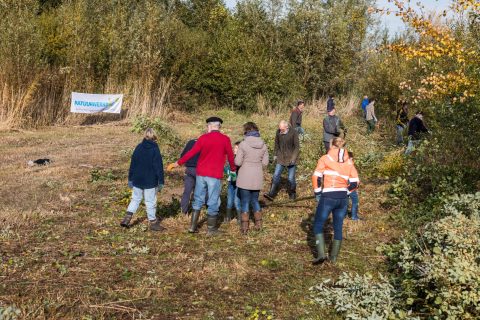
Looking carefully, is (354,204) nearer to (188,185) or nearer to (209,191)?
(209,191)

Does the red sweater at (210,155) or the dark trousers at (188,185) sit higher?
the red sweater at (210,155)

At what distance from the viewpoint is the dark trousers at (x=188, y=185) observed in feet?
30.1

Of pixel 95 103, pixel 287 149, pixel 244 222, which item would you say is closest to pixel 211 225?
pixel 244 222

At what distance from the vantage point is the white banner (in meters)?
22.8

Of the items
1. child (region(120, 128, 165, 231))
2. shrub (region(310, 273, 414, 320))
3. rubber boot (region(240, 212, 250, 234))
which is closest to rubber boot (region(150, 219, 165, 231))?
child (region(120, 128, 165, 231))

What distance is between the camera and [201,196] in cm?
841

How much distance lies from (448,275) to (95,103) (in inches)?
797

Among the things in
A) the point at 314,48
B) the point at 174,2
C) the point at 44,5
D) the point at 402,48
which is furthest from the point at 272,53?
the point at 402,48

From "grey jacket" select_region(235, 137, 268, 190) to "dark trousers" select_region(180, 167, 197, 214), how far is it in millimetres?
939

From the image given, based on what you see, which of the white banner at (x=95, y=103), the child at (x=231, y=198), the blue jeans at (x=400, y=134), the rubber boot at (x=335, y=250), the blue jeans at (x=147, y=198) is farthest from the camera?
the white banner at (x=95, y=103)

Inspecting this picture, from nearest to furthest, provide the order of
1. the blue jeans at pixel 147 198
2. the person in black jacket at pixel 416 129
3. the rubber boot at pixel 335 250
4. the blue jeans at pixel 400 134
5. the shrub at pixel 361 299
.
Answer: the shrub at pixel 361 299
the rubber boot at pixel 335 250
the blue jeans at pixel 147 198
the person in black jacket at pixel 416 129
the blue jeans at pixel 400 134

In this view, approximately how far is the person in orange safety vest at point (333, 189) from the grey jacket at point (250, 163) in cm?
149

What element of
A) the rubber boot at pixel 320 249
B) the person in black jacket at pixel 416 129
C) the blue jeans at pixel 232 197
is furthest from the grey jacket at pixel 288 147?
the person in black jacket at pixel 416 129

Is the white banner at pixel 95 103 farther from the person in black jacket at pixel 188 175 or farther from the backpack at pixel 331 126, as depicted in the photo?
the person in black jacket at pixel 188 175
